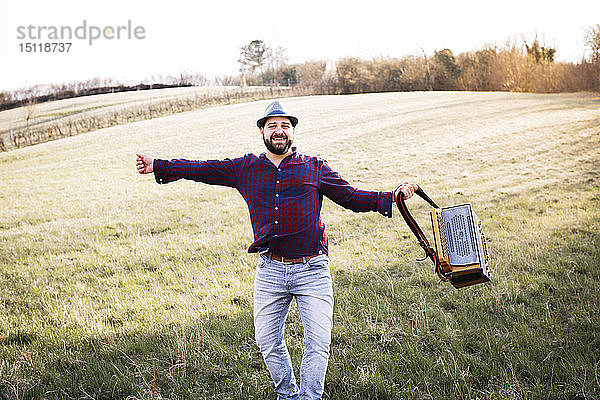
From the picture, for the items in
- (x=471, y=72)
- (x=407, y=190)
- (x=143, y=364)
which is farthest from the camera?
(x=471, y=72)

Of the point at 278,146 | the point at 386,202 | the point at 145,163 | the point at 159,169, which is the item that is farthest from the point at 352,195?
the point at 145,163

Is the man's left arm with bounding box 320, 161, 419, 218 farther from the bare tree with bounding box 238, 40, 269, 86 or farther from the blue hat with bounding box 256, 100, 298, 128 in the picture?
the bare tree with bounding box 238, 40, 269, 86

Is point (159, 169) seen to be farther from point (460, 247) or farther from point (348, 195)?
point (460, 247)

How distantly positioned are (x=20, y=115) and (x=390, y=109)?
169ft

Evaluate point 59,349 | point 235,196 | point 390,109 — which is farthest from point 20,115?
point 59,349

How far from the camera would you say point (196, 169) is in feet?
13.1

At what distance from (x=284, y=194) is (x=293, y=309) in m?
2.48

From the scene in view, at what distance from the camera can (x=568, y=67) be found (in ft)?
160

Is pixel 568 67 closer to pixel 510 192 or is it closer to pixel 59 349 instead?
pixel 510 192

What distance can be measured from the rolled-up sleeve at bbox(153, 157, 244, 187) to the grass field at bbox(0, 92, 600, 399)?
1836 mm

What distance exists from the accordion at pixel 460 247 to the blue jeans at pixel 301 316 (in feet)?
3.09

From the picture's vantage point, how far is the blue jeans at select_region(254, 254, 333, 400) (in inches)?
138

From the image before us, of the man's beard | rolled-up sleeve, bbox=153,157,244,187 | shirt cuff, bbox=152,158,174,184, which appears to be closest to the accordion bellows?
the man's beard

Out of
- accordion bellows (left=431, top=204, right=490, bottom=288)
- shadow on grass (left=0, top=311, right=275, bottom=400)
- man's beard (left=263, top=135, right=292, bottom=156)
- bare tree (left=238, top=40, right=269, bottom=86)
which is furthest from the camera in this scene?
bare tree (left=238, top=40, right=269, bottom=86)
